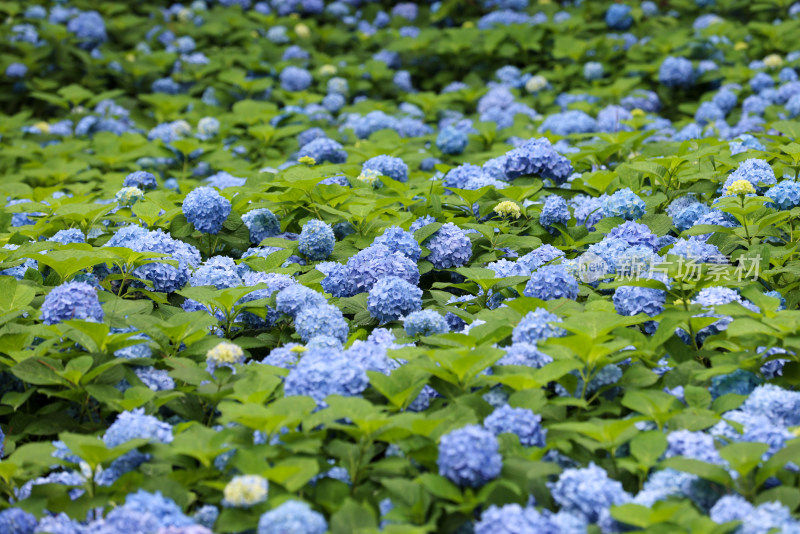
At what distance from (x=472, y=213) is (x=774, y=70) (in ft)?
11.6

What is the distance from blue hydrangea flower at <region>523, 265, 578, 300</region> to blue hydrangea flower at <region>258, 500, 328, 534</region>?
47.1 inches

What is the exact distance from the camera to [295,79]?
Result: 254 inches

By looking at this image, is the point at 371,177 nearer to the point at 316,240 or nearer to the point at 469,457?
the point at 316,240

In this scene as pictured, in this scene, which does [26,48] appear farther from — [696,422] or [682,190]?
[696,422]

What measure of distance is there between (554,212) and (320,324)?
124 centimetres

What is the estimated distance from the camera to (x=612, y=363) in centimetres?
229

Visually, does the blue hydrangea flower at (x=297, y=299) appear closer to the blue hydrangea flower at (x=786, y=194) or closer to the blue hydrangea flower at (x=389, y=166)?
the blue hydrangea flower at (x=389, y=166)

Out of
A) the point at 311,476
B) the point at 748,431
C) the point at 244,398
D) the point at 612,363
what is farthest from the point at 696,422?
the point at 244,398

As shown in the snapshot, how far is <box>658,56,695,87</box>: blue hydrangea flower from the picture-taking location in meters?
5.97

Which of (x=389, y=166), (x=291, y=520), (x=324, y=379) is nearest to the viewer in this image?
(x=291, y=520)

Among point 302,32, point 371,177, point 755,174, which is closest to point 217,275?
point 371,177

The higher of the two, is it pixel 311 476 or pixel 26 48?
pixel 311 476

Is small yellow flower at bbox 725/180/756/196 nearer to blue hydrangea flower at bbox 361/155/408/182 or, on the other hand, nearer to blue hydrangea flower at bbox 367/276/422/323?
blue hydrangea flower at bbox 367/276/422/323

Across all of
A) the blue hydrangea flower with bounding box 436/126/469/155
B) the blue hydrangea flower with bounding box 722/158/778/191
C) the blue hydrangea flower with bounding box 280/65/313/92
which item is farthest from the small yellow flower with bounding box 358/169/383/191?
the blue hydrangea flower with bounding box 280/65/313/92
